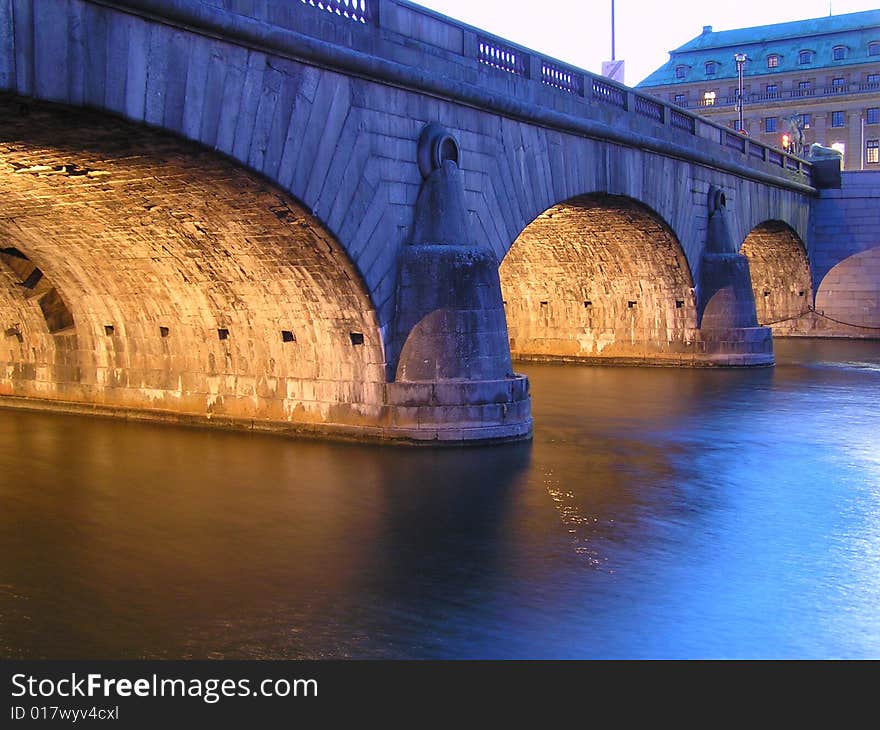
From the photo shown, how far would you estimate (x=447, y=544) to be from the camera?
10.2 m

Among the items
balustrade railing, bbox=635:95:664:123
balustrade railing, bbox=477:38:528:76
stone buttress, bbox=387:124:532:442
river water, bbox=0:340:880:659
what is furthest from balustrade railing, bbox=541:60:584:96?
river water, bbox=0:340:880:659

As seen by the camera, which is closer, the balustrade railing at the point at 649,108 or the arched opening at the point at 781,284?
the balustrade railing at the point at 649,108

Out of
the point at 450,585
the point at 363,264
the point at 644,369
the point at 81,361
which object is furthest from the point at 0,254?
the point at 644,369

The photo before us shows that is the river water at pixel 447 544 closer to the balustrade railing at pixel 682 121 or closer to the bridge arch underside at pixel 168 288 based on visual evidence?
the bridge arch underside at pixel 168 288

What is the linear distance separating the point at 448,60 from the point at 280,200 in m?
4.12

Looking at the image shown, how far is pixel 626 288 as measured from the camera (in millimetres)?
28219

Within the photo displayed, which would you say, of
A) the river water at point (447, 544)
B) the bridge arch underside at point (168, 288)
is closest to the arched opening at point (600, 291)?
the river water at point (447, 544)

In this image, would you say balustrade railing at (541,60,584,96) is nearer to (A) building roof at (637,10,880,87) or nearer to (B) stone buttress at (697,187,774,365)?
(B) stone buttress at (697,187,774,365)

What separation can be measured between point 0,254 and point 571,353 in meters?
15.4

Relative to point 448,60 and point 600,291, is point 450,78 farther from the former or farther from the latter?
point 600,291

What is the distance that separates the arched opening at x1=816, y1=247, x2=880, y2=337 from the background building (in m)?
32.6

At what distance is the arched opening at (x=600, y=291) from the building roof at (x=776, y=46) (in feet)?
→ 164

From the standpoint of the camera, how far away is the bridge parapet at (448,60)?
12711mm

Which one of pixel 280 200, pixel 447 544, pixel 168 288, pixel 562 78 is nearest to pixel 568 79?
pixel 562 78
